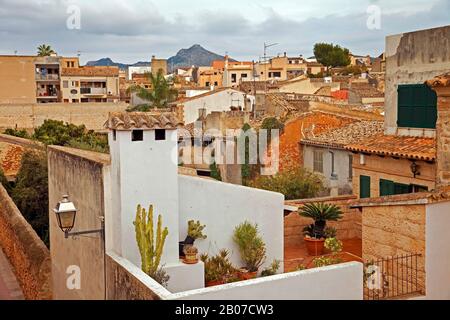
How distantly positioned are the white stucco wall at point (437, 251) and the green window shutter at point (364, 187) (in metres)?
8.15

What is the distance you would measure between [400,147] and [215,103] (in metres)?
27.4

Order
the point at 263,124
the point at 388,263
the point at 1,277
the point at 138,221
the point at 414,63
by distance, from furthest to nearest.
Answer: the point at 263,124 < the point at 414,63 < the point at 1,277 < the point at 388,263 < the point at 138,221

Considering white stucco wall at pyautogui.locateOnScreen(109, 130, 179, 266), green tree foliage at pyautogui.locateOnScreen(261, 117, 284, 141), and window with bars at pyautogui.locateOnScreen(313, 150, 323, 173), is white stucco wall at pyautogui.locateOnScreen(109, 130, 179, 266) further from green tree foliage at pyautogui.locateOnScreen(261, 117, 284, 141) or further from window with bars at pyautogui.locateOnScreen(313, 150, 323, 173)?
green tree foliage at pyautogui.locateOnScreen(261, 117, 284, 141)

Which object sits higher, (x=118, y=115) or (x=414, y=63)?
(x=414, y=63)

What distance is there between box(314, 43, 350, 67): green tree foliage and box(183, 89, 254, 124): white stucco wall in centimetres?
4372

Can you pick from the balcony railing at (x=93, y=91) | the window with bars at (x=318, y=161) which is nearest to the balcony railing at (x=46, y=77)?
the balcony railing at (x=93, y=91)

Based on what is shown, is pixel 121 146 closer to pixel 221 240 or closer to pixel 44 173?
pixel 221 240

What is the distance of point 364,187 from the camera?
699 inches

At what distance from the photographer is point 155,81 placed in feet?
165

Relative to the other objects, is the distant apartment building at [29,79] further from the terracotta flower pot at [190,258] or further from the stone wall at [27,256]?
the terracotta flower pot at [190,258]

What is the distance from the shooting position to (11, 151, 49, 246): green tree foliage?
21.1 metres

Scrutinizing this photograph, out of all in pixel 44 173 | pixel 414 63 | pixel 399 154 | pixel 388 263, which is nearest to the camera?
pixel 388 263
